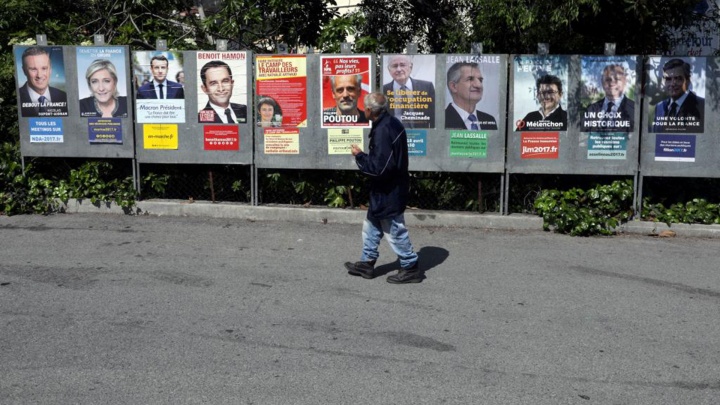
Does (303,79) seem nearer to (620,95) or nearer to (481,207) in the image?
(481,207)

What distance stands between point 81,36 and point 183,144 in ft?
10.1

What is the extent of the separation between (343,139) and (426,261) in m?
2.43

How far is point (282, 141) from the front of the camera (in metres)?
10.0

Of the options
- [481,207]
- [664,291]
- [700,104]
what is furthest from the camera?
[481,207]

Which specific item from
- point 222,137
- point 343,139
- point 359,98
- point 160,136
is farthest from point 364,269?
point 160,136

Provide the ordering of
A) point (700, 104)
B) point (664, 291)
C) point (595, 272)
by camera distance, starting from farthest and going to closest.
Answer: point (700, 104), point (595, 272), point (664, 291)

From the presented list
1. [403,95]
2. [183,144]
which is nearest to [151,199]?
[183,144]

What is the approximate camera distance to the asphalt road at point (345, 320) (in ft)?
16.1

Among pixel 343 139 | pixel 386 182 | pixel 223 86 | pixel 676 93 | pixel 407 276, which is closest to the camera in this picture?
pixel 386 182

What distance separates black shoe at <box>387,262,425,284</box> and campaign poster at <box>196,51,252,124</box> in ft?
→ 12.1

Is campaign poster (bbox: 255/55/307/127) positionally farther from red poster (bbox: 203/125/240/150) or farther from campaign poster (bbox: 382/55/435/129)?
campaign poster (bbox: 382/55/435/129)

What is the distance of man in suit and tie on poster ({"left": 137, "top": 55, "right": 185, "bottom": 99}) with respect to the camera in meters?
10.1

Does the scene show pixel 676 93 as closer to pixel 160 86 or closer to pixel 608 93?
pixel 608 93

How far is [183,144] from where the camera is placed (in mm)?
10211
